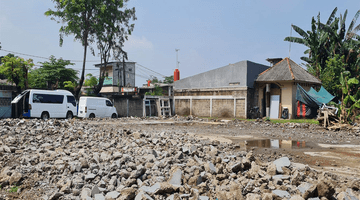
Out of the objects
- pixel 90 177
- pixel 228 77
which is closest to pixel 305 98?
pixel 228 77

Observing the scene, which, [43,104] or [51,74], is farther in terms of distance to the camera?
[51,74]

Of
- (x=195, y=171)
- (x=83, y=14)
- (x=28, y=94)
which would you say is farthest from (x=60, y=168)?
(x=83, y=14)

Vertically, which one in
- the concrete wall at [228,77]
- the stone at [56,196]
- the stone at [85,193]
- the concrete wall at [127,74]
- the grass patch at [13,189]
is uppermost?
the concrete wall at [127,74]

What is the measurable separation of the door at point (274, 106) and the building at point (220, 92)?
158 centimetres

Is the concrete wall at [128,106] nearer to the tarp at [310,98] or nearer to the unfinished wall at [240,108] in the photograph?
the unfinished wall at [240,108]

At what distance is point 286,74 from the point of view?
21641mm

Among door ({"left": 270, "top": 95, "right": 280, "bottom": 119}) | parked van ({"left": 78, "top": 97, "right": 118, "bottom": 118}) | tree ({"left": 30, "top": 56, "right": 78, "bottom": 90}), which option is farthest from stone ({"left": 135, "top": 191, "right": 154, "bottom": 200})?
tree ({"left": 30, "top": 56, "right": 78, "bottom": 90})

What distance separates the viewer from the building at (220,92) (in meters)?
22.0

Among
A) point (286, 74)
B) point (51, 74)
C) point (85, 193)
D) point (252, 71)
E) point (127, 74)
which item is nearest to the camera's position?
point (85, 193)

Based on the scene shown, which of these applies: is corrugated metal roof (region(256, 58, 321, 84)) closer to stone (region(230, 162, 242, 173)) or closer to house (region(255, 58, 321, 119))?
house (region(255, 58, 321, 119))

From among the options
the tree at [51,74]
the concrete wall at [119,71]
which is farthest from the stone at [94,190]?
the concrete wall at [119,71]

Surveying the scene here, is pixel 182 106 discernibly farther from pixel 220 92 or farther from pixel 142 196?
pixel 142 196

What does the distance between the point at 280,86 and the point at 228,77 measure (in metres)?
4.34

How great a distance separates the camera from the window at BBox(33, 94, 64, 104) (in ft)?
57.5
